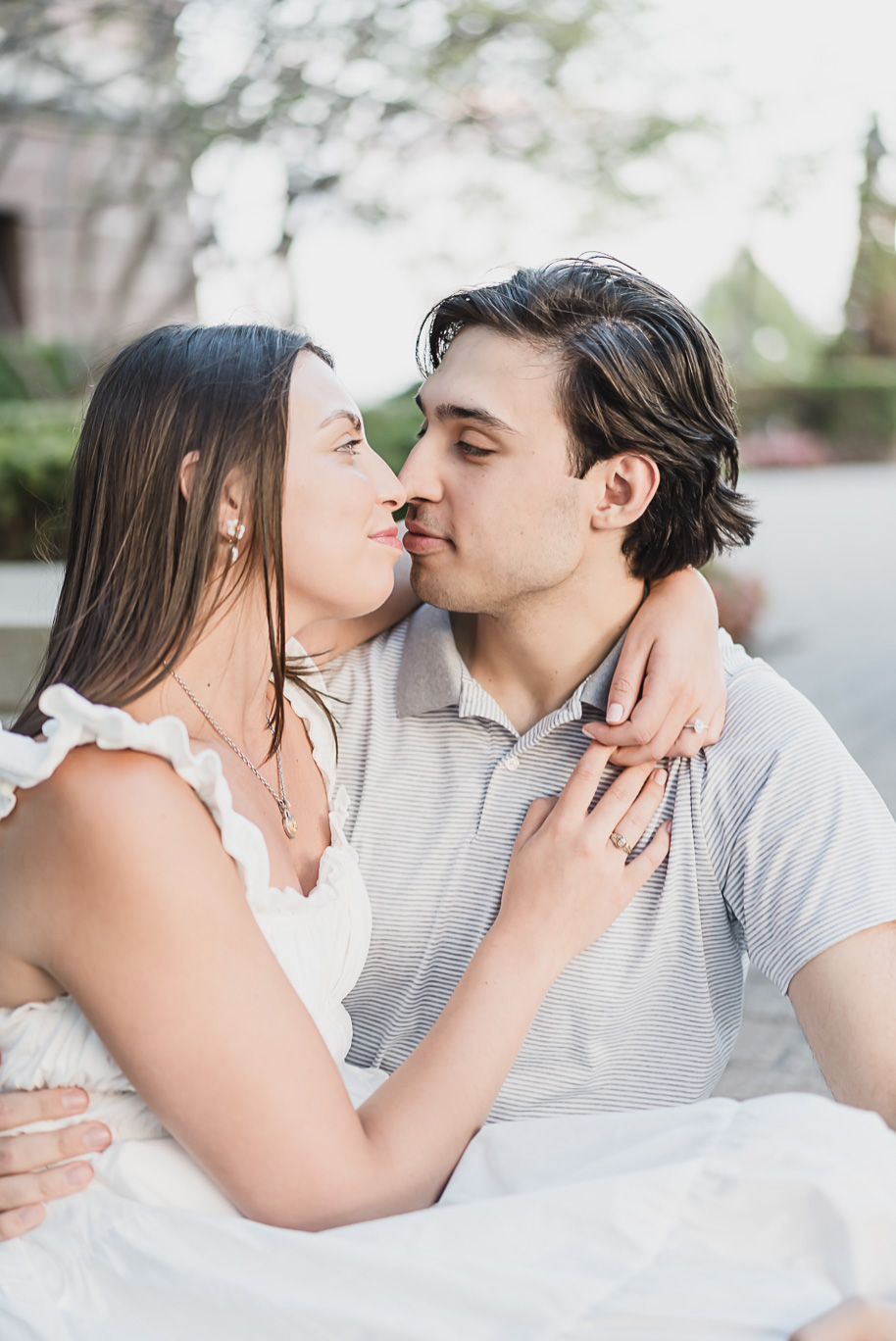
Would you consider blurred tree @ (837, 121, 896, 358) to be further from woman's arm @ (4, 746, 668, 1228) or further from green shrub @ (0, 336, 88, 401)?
woman's arm @ (4, 746, 668, 1228)

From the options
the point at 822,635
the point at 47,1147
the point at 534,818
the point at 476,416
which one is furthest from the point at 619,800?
the point at 822,635

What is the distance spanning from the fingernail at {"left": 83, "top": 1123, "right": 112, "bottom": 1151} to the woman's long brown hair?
0.58 metres

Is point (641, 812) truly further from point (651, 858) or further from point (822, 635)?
point (822, 635)

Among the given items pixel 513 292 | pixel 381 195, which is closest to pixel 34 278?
pixel 381 195

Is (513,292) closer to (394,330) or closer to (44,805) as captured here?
(44,805)

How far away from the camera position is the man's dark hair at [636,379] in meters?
2.42

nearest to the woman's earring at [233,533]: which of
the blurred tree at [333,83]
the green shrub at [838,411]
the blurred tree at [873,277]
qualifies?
the blurred tree at [333,83]

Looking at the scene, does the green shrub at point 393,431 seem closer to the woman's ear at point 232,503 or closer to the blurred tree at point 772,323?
the woman's ear at point 232,503

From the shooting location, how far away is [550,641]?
8.13 feet

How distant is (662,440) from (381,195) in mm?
11100

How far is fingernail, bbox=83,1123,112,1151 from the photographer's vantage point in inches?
64.3

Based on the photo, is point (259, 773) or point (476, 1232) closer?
point (476, 1232)

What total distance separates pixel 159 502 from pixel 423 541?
0.71 metres

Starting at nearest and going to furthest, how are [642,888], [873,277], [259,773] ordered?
[259,773]
[642,888]
[873,277]
